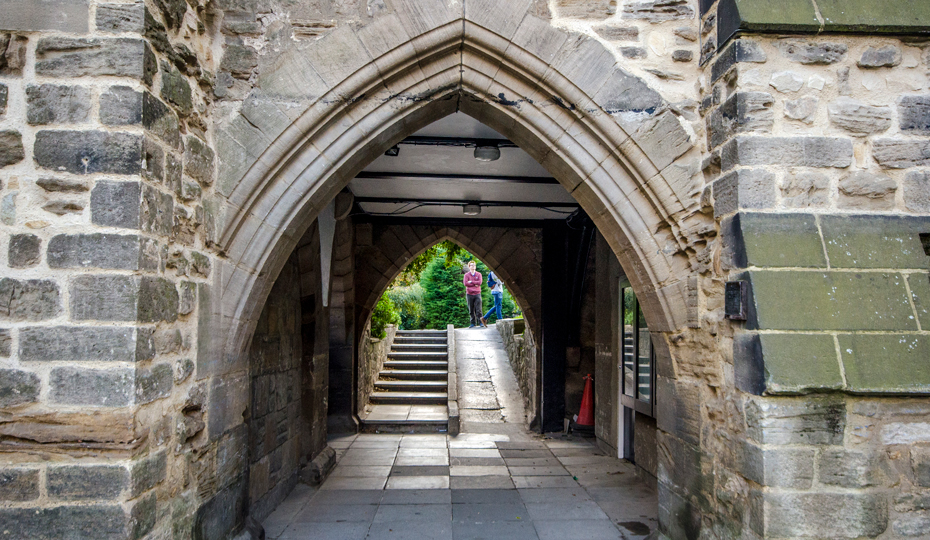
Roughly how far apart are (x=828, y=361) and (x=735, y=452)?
Answer: 1.72ft

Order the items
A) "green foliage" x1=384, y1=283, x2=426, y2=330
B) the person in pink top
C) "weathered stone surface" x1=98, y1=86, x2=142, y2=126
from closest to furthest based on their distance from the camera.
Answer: "weathered stone surface" x1=98, y1=86, x2=142, y2=126
the person in pink top
"green foliage" x1=384, y1=283, x2=426, y2=330

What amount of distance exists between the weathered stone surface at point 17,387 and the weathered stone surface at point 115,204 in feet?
1.98

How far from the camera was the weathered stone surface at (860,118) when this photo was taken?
2557 millimetres

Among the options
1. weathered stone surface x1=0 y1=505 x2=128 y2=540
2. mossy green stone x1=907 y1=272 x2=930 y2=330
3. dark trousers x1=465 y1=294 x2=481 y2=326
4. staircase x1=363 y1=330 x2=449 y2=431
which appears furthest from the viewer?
dark trousers x1=465 y1=294 x2=481 y2=326

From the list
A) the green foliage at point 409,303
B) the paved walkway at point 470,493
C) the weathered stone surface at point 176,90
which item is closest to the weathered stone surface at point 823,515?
the paved walkway at point 470,493

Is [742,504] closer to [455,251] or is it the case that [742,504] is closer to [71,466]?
[71,466]

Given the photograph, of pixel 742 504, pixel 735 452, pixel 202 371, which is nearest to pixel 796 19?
pixel 735 452

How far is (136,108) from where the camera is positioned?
2.25 metres

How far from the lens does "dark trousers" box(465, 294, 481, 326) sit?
14758mm

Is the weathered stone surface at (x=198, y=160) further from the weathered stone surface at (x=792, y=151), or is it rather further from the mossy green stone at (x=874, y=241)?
the mossy green stone at (x=874, y=241)

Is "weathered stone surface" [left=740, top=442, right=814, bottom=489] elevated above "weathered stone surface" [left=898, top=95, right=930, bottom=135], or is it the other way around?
"weathered stone surface" [left=898, top=95, right=930, bottom=135]

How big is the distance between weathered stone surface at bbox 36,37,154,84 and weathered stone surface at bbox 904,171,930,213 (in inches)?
123

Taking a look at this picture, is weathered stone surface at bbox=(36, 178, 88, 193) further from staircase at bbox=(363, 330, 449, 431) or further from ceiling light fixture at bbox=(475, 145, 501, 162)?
staircase at bbox=(363, 330, 449, 431)

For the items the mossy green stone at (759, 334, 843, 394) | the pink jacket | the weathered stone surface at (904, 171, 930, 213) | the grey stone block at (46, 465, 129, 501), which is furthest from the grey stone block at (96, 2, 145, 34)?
the pink jacket
